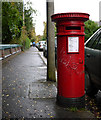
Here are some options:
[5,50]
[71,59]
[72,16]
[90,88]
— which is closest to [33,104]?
[71,59]

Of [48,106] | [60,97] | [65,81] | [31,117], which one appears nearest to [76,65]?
[65,81]

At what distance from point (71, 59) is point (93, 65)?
69cm

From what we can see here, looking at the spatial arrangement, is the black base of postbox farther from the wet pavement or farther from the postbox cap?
the postbox cap

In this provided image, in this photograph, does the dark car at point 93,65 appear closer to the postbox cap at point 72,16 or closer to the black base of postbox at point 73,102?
the black base of postbox at point 73,102

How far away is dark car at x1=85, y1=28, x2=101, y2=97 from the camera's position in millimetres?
4598

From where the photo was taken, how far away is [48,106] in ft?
15.0

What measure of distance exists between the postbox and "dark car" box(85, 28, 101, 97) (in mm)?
372

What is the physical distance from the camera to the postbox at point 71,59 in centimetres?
434

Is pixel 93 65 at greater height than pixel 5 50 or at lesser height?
lesser

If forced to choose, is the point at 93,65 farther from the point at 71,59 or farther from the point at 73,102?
the point at 73,102

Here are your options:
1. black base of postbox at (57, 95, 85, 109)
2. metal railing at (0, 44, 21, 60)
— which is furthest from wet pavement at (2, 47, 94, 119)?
metal railing at (0, 44, 21, 60)

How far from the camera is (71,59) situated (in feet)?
14.3

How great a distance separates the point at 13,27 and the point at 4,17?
1.05m

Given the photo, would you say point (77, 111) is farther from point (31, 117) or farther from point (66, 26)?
point (66, 26)
